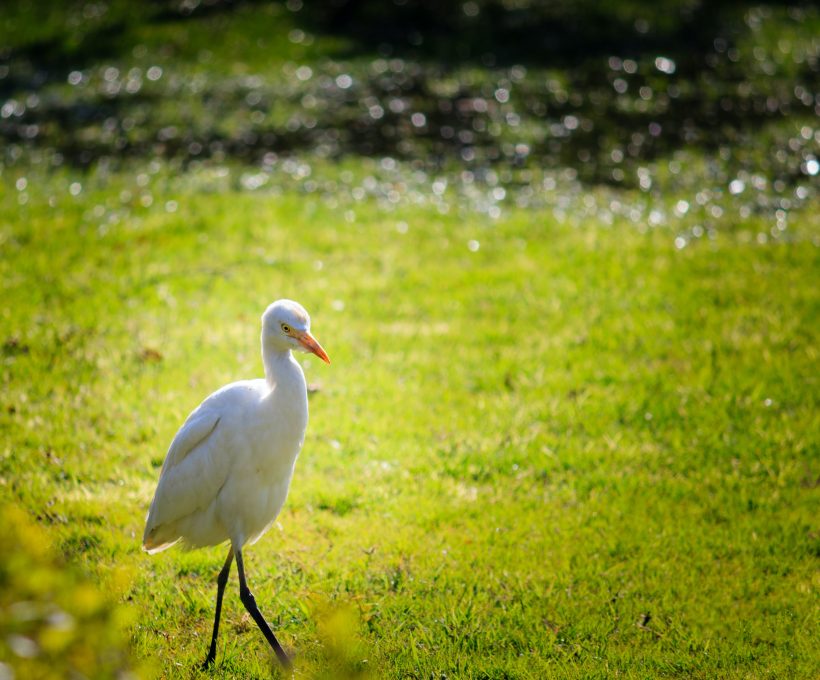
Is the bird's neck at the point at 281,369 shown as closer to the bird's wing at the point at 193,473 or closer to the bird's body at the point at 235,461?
the bird's body at the point at 235,461

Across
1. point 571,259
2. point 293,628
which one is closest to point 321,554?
point 293,628

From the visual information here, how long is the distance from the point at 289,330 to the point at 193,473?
0.82m

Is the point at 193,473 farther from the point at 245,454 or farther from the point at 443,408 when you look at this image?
the point at 443,408

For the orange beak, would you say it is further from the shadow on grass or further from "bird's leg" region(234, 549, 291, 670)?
the shadow on grass

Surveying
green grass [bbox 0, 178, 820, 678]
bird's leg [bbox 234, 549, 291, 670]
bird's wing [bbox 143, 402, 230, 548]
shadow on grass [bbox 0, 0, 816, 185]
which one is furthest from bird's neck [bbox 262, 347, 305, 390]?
shadow on grass [bbox 0, 0, 816, 185]

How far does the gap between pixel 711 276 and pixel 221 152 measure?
6.66m

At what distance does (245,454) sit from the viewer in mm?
3994

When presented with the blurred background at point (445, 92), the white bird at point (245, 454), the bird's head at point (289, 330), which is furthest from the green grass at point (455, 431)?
the blurred background at point (445, 92)

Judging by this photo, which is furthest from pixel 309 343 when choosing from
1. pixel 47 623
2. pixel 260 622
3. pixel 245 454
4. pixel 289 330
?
pixel 47 623

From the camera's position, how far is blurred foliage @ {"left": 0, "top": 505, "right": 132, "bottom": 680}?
5.20ft

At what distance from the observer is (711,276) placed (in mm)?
8219

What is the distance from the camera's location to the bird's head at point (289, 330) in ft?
13.0

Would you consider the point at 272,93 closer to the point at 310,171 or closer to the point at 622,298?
the point at 310,171

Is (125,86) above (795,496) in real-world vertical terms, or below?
below
